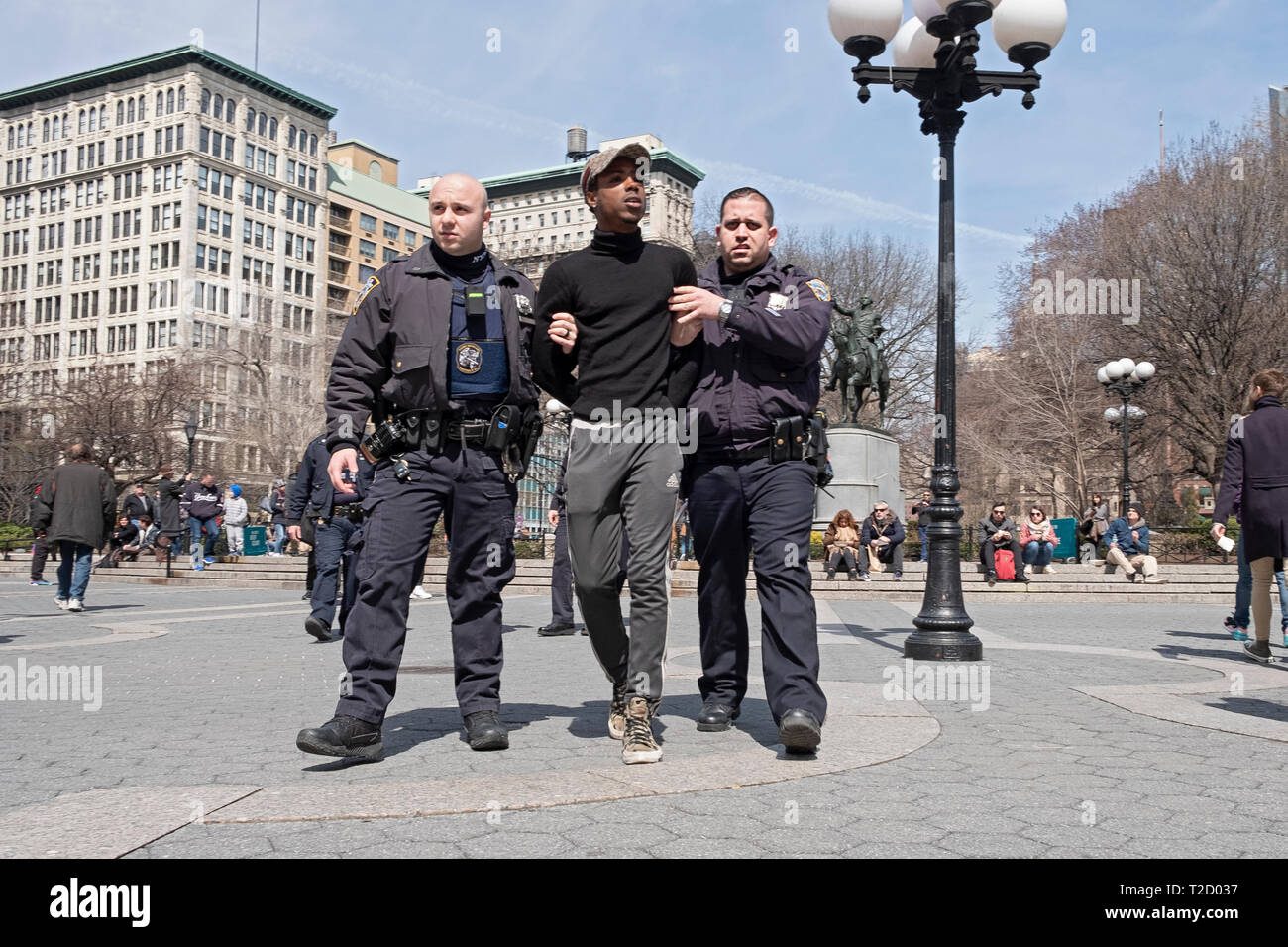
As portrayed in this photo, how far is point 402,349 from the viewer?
14.3ft

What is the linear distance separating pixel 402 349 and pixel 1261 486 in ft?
20.0

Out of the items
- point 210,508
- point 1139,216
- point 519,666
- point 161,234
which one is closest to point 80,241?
point 161,234

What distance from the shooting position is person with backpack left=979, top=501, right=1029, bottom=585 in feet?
59.4

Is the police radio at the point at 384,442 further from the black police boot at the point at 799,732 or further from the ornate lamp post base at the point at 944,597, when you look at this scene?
the ornate lamp post base at the point at 944,597

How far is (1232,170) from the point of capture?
98.6ft

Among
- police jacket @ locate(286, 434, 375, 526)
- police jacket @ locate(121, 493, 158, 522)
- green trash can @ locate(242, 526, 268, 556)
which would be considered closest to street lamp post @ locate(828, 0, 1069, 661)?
police jacket @ locate(286, 434, 375, 526)

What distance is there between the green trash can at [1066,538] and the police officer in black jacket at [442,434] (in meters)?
22.8

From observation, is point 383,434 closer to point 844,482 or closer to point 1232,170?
point 844,482

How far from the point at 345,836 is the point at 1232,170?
108 ft

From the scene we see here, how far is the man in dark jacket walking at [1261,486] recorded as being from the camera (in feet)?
24.8

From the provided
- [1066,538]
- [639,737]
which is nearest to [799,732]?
[639,737]

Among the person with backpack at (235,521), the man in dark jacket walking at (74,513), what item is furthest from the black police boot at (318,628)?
the person with backpack at (235,521)

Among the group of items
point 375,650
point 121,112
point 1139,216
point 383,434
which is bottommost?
point 375,650

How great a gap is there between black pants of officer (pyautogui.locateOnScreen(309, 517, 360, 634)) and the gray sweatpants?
6.02 meters
